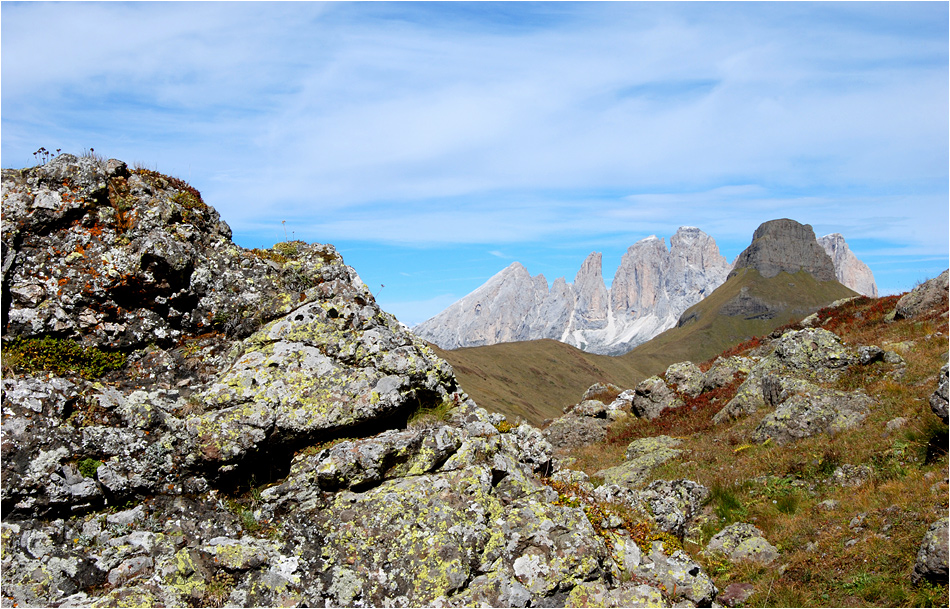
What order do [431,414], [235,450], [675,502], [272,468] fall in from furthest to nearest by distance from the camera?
[675,502]
[431,414]
[272,468]
[235,450]

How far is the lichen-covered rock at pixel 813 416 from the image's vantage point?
69.6 ft

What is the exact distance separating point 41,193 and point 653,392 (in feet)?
109

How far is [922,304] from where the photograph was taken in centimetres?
3456

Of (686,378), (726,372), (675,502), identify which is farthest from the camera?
(686,378)

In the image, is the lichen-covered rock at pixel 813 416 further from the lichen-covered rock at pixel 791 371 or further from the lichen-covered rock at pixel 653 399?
the lichen-covered rock at pixel 653 399

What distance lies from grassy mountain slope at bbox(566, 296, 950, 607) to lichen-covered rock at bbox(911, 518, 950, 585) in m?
0.18

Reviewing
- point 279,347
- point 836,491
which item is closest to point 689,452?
point 836,491

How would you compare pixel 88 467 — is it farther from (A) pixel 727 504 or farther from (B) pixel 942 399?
(B) pixel 942 399

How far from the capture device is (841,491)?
16359 mm

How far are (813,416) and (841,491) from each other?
609 centimetres

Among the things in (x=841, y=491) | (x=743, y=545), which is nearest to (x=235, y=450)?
(x=743, y=545)

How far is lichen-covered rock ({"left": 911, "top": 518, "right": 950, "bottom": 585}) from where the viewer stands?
422 inches

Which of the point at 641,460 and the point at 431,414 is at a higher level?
the point at 431,414

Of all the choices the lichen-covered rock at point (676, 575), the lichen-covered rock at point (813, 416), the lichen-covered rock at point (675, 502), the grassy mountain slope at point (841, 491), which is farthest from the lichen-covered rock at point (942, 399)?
the lichen-covered rock at point (676, 575)
